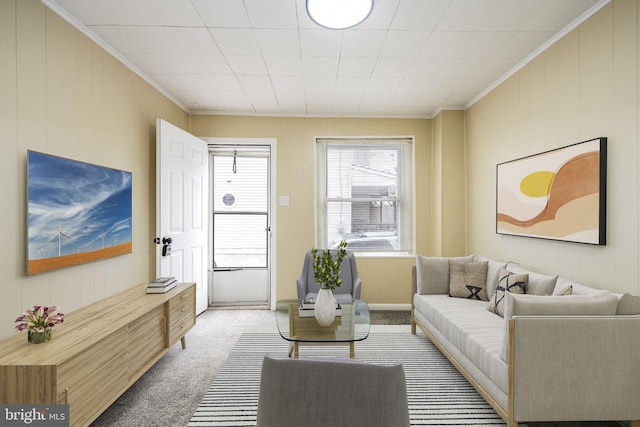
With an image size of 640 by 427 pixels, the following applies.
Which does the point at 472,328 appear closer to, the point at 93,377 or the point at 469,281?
the point at 469,281

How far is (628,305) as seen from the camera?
1.89 metres

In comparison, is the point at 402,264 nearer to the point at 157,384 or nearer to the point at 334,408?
the point at 157,384

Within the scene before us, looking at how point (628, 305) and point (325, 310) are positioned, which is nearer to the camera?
point (628, 305)

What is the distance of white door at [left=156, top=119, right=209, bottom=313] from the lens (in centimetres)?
341

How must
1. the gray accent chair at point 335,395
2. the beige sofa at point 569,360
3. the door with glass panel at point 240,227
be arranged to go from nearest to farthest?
1. the gray accent chair at point 335,395
2. the beige sofa at point 569,360
3. the door with glass panel at point 240,227

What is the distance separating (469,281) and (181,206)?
3.06 m

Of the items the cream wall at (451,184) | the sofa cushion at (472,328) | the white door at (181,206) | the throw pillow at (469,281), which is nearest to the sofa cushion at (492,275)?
the throw pillow at (469,281)

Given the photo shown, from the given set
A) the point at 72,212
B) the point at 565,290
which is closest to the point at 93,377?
the point at 72,212

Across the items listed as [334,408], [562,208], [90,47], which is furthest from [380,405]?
[90,47]

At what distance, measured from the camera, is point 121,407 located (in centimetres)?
227

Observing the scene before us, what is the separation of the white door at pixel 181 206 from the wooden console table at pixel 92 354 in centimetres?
75

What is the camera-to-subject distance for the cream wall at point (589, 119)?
6.76 feet

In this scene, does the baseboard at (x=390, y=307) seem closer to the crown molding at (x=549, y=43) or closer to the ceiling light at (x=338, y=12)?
the crown molding at (x=549, y=43)

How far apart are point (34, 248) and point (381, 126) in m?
3.89
